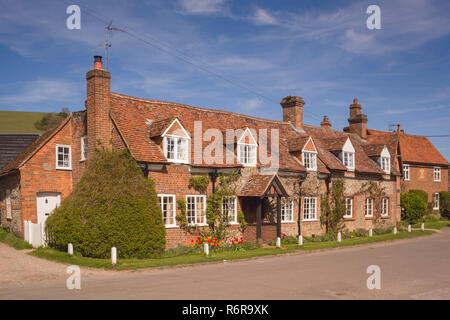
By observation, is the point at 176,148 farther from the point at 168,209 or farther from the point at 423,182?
the point at 423,182

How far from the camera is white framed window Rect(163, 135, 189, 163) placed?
67.8ft

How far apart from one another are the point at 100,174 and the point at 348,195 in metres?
18.5

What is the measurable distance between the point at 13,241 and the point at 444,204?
4461 cm

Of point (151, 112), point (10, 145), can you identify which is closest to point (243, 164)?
point (151, 112)

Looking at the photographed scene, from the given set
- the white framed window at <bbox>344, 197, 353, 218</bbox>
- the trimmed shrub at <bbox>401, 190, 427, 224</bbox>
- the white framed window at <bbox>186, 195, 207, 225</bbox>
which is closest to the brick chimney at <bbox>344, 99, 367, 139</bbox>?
the trimmed shrub at <bbox>401, 190, 427, 224</bbox>

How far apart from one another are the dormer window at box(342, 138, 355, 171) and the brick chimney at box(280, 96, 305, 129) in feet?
12.8

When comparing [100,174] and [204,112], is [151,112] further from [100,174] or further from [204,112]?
[100,174]

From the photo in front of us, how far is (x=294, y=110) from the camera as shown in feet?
107

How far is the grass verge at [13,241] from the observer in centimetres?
2089

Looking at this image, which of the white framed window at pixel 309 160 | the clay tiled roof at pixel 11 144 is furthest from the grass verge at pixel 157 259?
the clay tiled roof at pixel 11 144

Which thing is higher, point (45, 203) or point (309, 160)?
point (309, 160)

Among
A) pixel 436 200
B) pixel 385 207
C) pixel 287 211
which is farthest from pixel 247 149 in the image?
pixel 436 200

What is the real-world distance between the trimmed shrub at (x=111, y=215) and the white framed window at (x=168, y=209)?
1.24 meters

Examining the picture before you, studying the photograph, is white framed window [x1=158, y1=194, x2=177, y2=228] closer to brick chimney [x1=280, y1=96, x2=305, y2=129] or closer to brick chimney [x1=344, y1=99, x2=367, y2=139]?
brick chimney [x1=280, y1=96, x2=305, y2=129]
